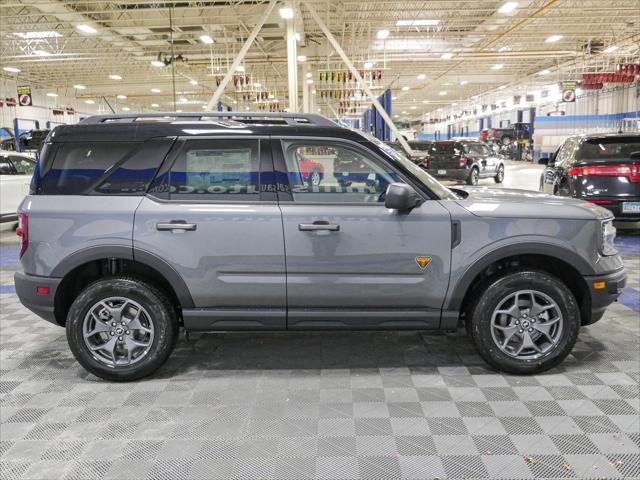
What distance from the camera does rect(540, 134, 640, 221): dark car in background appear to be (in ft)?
26.1

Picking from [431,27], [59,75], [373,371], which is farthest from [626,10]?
[59,75]

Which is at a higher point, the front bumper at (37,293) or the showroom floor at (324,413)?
the front bumper at (37,293)

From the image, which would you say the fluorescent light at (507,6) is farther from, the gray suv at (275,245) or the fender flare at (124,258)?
the fender flare at (124,258)

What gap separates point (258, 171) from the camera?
3672 mm

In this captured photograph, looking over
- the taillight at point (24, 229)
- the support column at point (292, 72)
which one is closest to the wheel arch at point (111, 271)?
the taillight at point (24, 229)

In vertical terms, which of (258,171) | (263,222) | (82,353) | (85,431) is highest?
(258,171)

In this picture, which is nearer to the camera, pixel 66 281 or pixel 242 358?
pixel 66 281

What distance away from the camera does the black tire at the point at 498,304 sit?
362 centimetres

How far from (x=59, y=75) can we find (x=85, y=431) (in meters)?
34.3

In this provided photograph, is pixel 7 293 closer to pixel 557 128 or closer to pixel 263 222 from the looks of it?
pixel 263 222

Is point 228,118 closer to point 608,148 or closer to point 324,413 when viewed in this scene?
point 324,413

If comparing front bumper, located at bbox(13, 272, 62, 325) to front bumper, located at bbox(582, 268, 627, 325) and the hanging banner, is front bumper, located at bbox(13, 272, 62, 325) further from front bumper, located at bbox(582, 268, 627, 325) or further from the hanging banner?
the hanging banner

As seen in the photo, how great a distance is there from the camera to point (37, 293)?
3.70 m

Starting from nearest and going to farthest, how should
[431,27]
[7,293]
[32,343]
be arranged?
[32,343] < [7,293] < [431,27]
